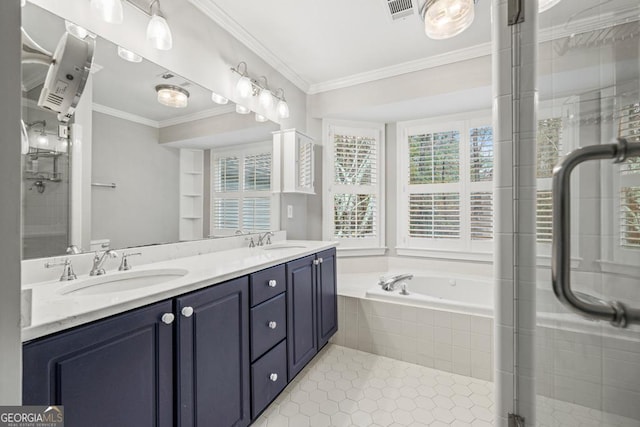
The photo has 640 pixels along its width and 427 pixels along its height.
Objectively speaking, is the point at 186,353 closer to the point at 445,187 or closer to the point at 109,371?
the point at 109,371

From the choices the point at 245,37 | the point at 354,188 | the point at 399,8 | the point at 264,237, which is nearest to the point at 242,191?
the point at 264,237

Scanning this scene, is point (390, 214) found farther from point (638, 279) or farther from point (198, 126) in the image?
point (638, 279)

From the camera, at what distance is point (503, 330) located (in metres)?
1.01

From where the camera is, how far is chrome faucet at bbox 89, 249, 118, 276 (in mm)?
1214

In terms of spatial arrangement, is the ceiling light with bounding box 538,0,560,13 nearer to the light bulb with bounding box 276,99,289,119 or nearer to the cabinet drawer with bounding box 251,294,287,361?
the cabinet drawer with bounding box 251,294,287,361

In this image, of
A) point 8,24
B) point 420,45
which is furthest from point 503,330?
point 420,45

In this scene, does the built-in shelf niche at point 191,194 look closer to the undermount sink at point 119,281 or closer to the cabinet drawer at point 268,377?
the undermount sink at point 119,281

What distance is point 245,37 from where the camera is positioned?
2.16 metres

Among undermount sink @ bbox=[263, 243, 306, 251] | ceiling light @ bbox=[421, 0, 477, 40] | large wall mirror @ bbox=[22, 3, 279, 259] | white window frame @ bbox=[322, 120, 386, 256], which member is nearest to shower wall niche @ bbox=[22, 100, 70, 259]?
large wall mirror @ bbox=[22, 3, 279, 259]

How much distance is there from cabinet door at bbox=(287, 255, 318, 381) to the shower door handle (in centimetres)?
130

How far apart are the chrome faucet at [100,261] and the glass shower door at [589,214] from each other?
161cm

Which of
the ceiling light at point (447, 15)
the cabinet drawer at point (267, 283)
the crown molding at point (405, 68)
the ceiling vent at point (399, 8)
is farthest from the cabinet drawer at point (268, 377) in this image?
the crown molding at point (405, 68)

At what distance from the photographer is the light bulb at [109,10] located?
1282 millimetres

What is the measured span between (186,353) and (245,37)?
216cm
